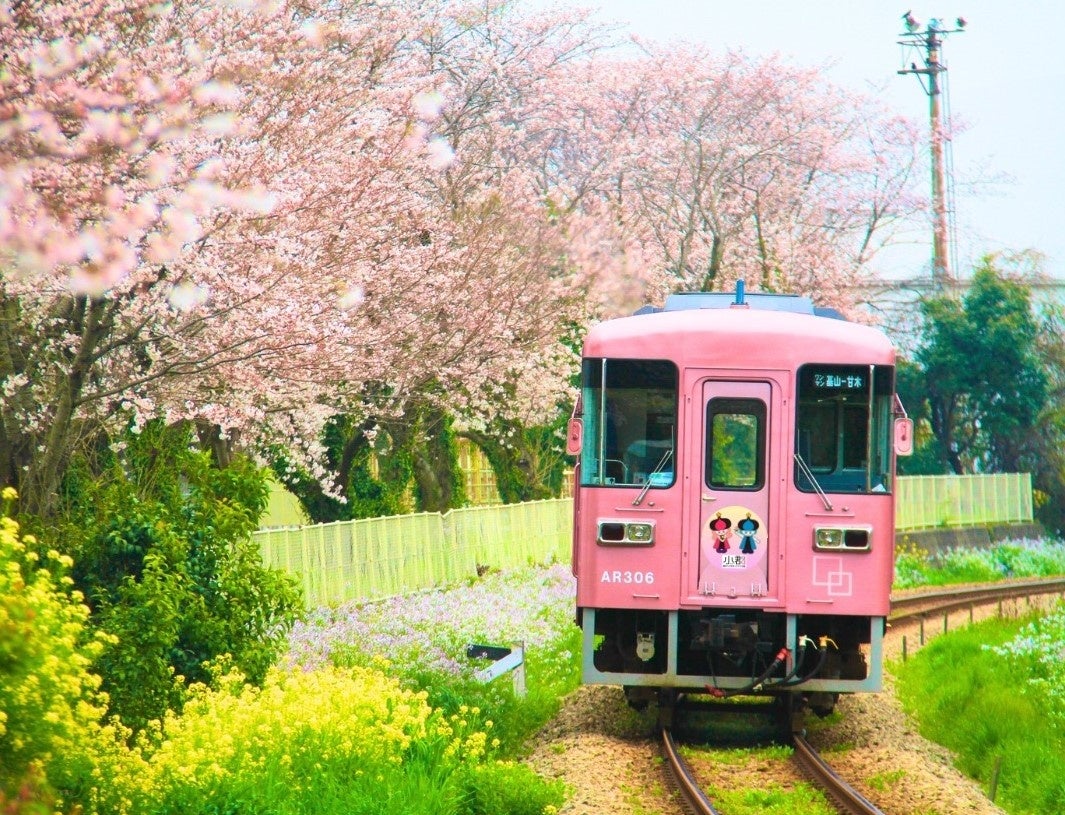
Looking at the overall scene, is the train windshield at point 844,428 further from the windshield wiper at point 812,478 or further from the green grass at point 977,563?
the green grass at point 977,563

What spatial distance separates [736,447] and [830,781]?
99.7 inches

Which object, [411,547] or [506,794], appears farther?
[411,547]

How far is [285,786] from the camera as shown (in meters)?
7.82

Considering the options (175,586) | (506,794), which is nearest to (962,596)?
(506,794)

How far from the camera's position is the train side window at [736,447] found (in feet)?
34.5

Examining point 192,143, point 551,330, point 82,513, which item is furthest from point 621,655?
point 551,330

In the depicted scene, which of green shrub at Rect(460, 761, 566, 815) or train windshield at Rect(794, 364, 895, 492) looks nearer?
green shrub at Rect(460, 761, 566, 815)

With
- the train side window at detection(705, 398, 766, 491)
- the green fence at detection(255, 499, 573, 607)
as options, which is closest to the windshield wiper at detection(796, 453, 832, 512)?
the train side window at detection(705, 398, 766, 491)

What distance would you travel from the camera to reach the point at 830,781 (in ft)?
31.6

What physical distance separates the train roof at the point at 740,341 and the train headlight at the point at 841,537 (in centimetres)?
124

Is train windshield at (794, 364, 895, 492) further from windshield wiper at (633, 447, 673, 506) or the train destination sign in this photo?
windshield wiper at (633, 447, 673, 506)

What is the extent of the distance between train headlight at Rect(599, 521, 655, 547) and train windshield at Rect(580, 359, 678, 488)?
307 mm

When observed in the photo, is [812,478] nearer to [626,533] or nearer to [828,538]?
[828,538]

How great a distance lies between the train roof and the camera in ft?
34.4
